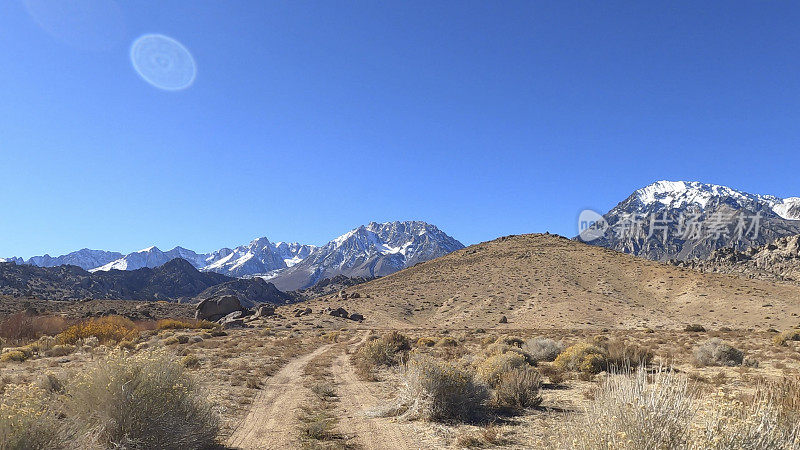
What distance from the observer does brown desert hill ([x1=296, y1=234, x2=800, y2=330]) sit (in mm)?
50188

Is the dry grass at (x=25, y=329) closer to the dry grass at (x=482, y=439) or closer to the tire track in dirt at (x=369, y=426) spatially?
the tire track in dirt at (x=369, y=426)

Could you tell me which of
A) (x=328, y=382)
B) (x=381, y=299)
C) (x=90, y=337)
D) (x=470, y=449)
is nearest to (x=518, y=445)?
(x=470, y=449)

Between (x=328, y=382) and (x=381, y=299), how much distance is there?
186 ft

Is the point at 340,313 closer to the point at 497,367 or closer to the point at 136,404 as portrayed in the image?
the point at 497,367

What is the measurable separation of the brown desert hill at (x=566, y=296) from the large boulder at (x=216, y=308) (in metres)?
13.0

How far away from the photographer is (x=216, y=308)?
206 ft

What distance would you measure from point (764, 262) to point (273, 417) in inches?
4528

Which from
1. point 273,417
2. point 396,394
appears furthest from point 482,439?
point 273,417

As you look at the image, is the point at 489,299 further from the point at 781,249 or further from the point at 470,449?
the point at 781,249

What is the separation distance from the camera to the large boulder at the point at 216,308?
61.5 m

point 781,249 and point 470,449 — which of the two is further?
point 781,249

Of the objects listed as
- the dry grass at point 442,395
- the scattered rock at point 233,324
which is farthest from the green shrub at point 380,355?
the scattered rock at point 233,324

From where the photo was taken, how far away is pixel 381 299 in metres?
72.6

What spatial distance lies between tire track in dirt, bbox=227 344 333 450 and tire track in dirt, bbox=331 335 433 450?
4.44ft
